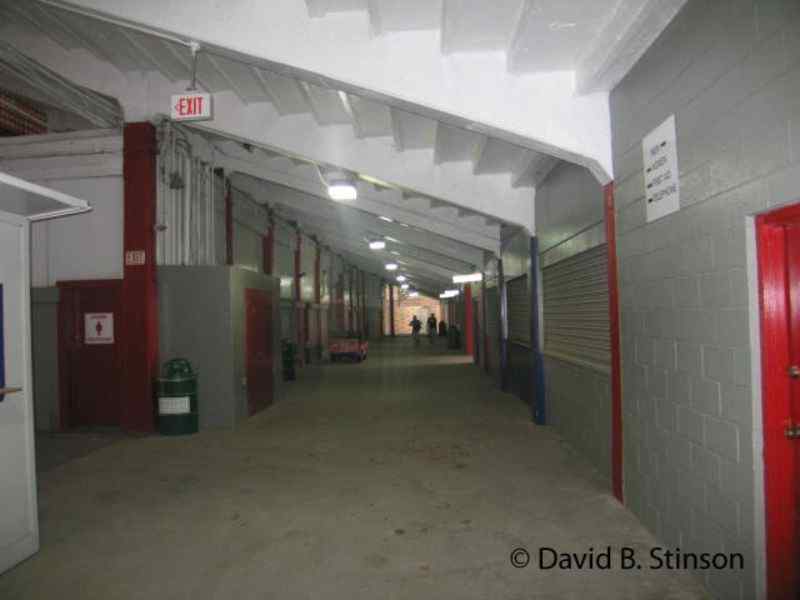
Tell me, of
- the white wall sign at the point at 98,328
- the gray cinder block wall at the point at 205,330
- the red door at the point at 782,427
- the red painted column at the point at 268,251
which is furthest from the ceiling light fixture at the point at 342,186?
the red painted column at the point at 268,251

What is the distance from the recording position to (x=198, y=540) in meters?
3.81

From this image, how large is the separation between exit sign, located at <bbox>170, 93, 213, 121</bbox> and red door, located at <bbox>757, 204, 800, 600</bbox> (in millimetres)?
4470

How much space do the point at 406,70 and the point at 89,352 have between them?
21.2 feet

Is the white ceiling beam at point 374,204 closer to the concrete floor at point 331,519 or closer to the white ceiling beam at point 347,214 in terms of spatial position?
the white ceiling beam at point 347,214

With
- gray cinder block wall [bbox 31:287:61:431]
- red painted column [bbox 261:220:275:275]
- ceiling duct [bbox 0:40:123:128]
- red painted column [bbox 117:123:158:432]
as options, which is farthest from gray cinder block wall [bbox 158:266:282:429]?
red painted column [bbox 261:220:275:275]

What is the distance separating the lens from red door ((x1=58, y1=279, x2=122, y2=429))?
7.55 meters

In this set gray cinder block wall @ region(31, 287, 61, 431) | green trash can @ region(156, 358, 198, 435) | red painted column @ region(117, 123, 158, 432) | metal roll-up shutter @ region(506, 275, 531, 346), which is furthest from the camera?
metal roll-up shutter @ region(506, 275, 531, 346)

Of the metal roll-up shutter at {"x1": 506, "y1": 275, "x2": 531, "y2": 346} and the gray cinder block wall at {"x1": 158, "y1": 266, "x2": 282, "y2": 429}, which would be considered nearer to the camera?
the gray cinder block wall at {"x1": 158, "y1": 266, "x2": 282, "y2": 429}

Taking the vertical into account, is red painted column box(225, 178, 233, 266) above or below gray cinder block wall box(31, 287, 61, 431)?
above

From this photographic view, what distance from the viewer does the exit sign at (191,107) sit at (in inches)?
185

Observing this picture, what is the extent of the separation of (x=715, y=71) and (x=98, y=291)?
799 centimetres

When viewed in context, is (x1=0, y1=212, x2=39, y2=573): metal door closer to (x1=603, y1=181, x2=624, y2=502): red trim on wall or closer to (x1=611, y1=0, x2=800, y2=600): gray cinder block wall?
(x1=611, y1=0, x2=800, y2=600): gray cinder block wall

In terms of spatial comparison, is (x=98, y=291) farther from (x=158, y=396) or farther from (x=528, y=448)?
(x=528, y=448)

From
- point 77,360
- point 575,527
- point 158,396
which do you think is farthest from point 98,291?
point 575,527
